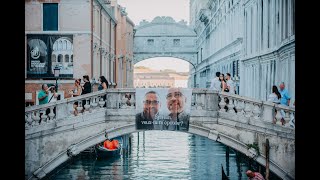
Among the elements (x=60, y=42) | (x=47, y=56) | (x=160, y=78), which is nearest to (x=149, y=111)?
(x=47, y=56)

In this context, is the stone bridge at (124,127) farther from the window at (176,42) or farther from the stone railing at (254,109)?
the window at (176,42)

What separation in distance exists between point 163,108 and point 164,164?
9.77m

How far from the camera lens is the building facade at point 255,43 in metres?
13.2

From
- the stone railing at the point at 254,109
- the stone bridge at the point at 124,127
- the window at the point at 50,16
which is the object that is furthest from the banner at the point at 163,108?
the window at the point at 50,16

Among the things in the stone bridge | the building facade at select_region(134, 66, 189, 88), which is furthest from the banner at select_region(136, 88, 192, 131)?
the building facade at select_region(134, 66, 189, 88)

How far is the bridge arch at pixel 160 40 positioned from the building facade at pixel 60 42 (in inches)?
608

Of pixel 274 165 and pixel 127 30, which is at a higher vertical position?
pixel 127 30

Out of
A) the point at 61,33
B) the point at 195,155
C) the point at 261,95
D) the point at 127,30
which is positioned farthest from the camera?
the point at 127,30

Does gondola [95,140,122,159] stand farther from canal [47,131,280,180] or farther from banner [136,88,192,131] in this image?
banner [136,88,192,131]
